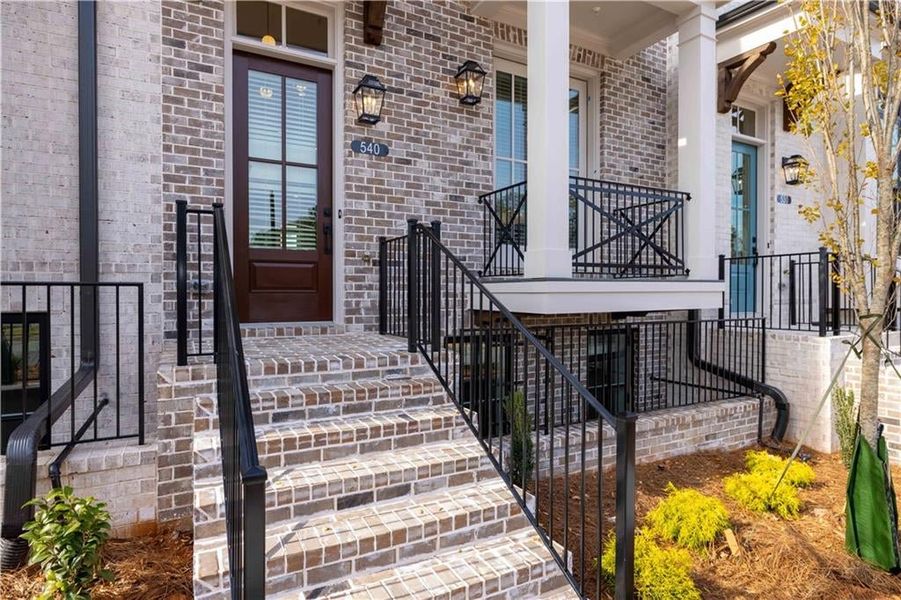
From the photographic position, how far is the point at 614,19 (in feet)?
18.3

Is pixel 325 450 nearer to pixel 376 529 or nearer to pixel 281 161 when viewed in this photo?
pixel 376 529

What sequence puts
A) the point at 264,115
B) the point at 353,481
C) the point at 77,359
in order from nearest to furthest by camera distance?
the point at 353,481
the point at 77,359
the point at 264,115

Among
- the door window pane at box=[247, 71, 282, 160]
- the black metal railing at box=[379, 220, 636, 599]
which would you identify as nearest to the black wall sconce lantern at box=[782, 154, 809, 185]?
the black metal railing at box=[379, 220, 636, 599]

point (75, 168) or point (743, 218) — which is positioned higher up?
point (743, 218)

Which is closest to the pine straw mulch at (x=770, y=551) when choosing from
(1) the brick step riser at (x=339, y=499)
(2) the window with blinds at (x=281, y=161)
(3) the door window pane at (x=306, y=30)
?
(1) the brick step riser at (x=339, y=499)

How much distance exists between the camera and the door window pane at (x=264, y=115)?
14.6ft

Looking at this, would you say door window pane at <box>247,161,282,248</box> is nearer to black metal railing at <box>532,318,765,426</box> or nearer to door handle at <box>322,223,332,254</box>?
door handle at <box>322,223,332,254</box>

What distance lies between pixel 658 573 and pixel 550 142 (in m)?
3.05

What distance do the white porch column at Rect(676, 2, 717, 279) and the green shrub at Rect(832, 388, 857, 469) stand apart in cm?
148

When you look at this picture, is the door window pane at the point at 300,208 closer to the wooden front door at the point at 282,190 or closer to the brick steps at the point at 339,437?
the wooden front door at the point at 282,190

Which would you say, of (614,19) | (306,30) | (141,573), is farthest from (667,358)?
(141,573)

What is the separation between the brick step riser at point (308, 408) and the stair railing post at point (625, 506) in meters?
1.42

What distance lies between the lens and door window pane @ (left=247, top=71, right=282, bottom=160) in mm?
4441

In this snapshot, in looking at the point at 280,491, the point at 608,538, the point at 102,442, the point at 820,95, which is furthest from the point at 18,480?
the point at 820,95
